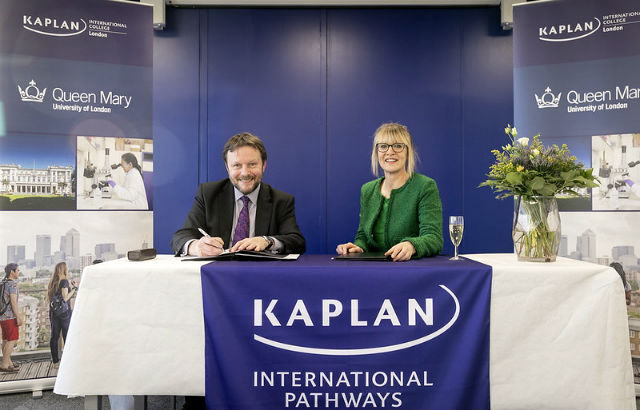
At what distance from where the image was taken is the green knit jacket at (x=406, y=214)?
2.19 m

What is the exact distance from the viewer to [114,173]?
115 inches

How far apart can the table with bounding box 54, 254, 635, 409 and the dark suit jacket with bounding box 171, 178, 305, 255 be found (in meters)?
0.68

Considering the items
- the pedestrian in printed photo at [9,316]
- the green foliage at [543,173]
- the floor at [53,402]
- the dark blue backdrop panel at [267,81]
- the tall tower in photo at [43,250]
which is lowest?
the floor at [53,402]

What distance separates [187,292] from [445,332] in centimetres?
92

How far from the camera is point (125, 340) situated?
1.57 metres

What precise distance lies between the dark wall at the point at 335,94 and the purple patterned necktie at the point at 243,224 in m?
1.40

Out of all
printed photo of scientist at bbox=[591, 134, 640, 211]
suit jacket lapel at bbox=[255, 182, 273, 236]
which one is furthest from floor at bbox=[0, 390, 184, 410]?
printed photo of scientist at bbox=[591, 134, 640, 211]

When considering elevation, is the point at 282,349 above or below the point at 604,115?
below

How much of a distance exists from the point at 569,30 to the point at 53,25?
10.8ft

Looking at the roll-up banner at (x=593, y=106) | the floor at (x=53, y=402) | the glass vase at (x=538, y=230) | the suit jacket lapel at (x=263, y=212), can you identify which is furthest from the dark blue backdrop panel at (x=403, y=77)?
the floor at (x=53, y=402)

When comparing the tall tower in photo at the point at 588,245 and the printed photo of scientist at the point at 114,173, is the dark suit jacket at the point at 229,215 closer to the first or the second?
the printed photo of scientist at the point at 114,173

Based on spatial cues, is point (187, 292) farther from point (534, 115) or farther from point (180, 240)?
point (534, 115)

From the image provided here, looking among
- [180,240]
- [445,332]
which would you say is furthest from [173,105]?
[445,332]

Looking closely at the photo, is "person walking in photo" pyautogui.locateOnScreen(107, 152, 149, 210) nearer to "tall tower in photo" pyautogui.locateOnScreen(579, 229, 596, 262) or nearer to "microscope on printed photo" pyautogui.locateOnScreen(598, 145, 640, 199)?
"tall tower in photo" pyautogui.locateOnScreen(579, 229, 596, 262)
